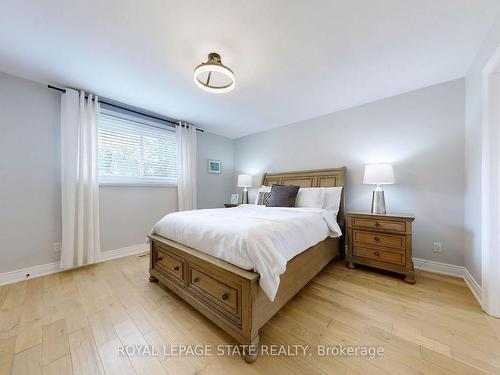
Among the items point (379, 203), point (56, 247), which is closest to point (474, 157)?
point (379, 203)

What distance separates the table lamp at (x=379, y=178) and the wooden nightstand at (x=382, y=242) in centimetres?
17

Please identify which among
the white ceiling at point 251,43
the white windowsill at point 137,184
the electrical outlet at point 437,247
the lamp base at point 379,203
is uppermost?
the white ceiling at point 251,43

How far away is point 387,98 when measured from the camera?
2.60 meters

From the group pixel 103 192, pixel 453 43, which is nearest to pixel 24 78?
pixel 103 192

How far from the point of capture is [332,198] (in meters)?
2.71

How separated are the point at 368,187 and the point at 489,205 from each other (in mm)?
1257

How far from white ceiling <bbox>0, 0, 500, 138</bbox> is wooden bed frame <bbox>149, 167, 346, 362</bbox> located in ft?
5.95

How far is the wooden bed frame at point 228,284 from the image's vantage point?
1168mm

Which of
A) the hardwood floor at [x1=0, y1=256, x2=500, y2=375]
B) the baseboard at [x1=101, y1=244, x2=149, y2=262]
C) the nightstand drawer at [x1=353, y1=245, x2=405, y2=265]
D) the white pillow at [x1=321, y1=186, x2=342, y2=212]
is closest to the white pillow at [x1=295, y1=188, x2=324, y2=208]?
the white pillow at [x1=321, y1=186, x2=342, y2=212]

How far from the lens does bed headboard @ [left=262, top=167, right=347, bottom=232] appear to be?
282 cm

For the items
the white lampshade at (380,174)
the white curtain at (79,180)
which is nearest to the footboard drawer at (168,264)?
the white curtain at (79,180)

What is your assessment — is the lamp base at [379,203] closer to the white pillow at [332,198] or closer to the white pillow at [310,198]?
the white pillow at [332,198]

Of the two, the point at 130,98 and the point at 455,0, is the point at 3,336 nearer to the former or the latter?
the point at 130,98

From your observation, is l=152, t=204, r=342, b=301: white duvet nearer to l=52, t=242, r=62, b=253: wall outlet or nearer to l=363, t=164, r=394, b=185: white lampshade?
l=363, t=164, r=394, b=185: white lampshade
